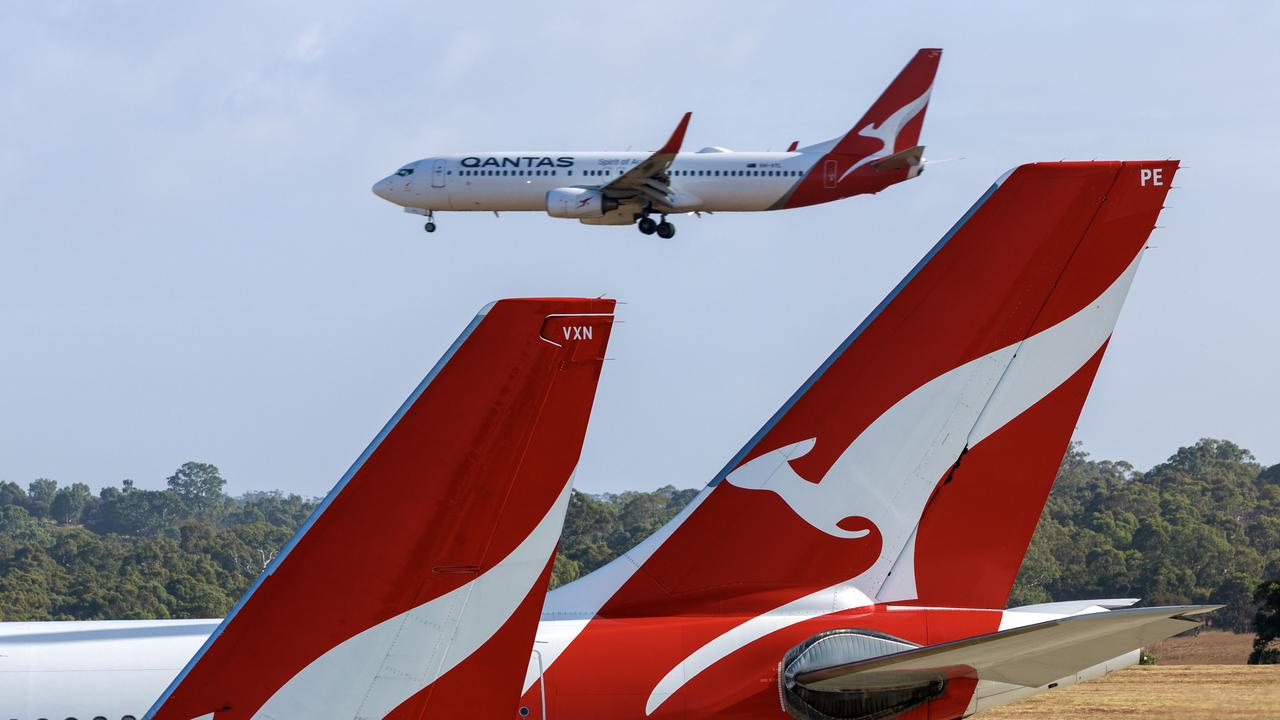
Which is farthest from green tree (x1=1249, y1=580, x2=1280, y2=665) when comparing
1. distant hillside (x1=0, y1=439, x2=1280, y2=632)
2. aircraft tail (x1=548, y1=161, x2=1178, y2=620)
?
aircraft tail (x1=548, y1=161, x2=1178, y2=620)

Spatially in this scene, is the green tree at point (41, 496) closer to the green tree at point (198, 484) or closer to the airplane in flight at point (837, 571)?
the green tree at point (198, 484)

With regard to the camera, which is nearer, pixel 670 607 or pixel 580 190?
pixel 670 607

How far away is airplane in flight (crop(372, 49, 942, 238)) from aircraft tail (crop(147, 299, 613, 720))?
132ft

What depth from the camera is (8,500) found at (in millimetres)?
177750

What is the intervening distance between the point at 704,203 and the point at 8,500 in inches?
5731

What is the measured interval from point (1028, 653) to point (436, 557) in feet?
9.90

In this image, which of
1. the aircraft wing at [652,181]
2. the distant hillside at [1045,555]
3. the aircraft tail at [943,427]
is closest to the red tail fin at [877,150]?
the aircraft wing at [652,181]

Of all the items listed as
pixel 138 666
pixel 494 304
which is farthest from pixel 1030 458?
pixel 138 666

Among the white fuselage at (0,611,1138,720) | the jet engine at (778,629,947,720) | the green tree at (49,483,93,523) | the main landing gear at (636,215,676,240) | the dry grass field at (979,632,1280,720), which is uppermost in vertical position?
the green tree at (49,483,93,523)

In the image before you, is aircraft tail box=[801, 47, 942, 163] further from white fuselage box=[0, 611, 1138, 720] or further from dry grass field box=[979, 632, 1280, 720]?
white fuselage box=[0, 611, 1138, 720]

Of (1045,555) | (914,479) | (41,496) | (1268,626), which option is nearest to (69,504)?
(41,496)

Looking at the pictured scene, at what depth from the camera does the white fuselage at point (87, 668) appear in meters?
8.20

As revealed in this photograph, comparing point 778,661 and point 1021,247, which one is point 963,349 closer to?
point 1021,247

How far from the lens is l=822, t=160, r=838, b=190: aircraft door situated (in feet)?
Answer: 161
